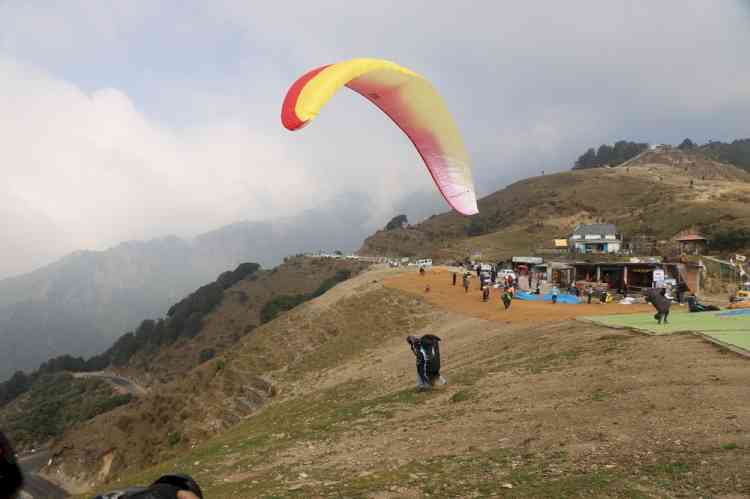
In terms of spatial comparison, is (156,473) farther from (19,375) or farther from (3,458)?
(19,375)

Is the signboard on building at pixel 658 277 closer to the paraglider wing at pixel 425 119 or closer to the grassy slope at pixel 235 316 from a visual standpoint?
the paraglider wing at pixel 425 119

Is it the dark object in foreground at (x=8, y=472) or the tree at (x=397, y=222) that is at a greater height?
the tree at (x=397, y=222)

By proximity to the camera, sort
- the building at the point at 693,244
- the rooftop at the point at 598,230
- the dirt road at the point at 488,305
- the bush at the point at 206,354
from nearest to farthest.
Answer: the dirt road at the point at 488,305 → the building at the point at 693,244 → the rooftop at the point at 598,230 → the bush at the point at 206,354

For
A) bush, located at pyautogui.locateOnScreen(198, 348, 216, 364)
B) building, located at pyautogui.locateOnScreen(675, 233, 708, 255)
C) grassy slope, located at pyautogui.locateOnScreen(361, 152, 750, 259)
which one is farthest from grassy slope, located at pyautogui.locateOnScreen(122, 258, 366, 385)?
building, located at pyautogui.locateOnScreen(675, 233, 708, 255)

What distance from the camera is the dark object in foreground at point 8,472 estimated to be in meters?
2.07

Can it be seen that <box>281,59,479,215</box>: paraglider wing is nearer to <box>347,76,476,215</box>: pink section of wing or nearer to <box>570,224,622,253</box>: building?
<box>347,76,476,215</box>: pink section of wing

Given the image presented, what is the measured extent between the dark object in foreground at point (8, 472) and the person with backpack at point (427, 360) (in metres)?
9.64

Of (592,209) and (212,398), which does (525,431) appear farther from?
(592,209)

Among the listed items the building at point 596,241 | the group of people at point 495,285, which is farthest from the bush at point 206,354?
the building at point 596,241

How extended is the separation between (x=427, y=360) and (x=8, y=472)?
978cm

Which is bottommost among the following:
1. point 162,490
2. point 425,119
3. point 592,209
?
point 162,490

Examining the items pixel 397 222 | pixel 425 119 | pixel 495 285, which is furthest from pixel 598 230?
pixel 397 222

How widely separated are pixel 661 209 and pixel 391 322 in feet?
254

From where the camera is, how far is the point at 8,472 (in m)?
2.10
